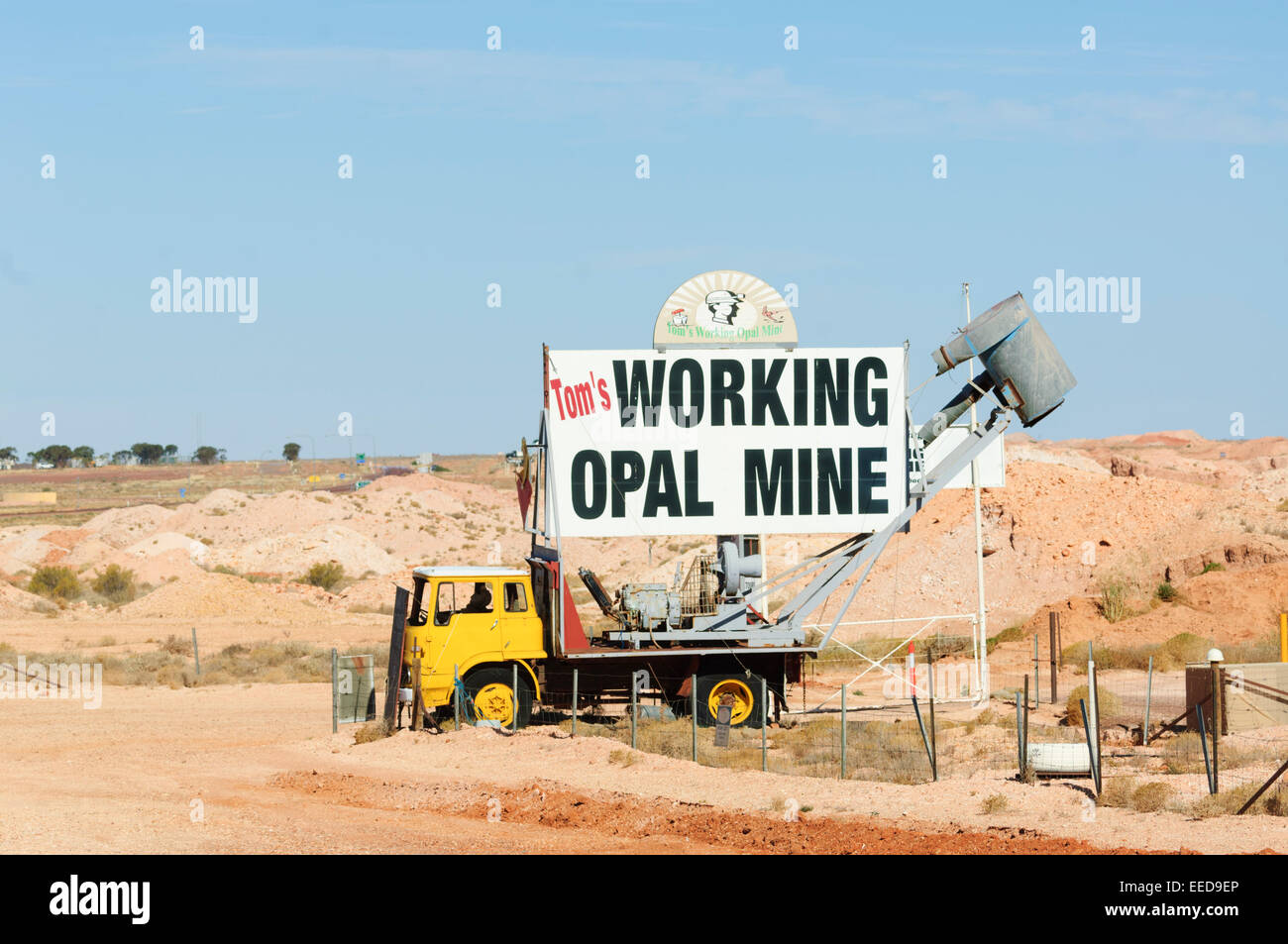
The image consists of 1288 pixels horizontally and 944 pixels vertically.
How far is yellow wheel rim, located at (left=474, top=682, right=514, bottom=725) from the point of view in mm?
22406

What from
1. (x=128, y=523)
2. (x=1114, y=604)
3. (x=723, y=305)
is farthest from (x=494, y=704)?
(x=128, y=523)

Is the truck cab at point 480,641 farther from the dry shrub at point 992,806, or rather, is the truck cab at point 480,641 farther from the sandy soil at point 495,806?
the dry shrub at point 992,806

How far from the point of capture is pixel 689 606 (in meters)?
23.8

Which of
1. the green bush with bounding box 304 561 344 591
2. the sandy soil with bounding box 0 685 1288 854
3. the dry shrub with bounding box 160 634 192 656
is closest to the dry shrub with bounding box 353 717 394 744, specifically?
the sandy soil with bounding box 0 685 1288 854

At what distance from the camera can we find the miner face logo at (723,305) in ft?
79.7

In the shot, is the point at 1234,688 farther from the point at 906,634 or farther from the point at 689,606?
the point at 906,634

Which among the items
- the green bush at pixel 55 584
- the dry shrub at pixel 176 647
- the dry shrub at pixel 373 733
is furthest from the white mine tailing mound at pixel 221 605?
the dry shrub at pixel 373 733

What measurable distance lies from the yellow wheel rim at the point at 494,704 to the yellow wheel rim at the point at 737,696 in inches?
132

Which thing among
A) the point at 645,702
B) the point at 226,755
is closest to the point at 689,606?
the point at 645,702

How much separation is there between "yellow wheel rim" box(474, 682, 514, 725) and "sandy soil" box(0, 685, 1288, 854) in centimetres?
65

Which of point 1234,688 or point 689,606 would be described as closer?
point 1234,688

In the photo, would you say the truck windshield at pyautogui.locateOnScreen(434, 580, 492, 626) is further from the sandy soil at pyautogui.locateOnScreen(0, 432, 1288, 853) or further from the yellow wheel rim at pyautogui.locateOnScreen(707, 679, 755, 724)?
the yellow wheel rim at pyautogui.locateOnScreen(707, 679, 755, 724)

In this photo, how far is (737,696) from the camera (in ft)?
76.6
